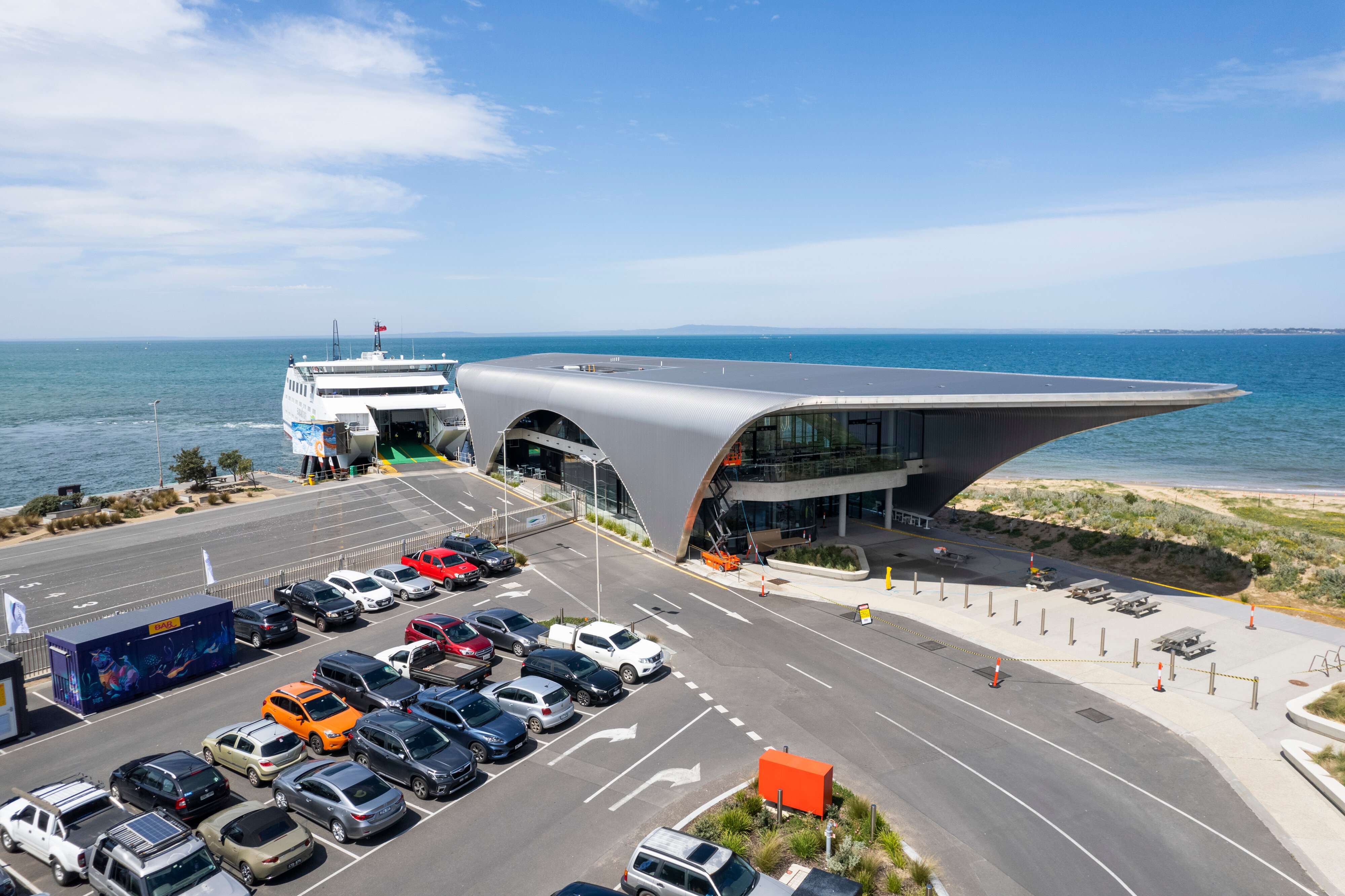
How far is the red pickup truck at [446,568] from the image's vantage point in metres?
33.9

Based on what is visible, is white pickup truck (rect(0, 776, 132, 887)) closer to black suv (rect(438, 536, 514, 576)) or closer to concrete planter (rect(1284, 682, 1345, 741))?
black suv (rect(438, 536, 514, 576))

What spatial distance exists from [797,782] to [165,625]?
20273mm

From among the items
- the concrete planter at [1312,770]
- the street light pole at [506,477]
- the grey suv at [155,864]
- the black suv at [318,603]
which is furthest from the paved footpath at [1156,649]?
the grey suv at [155,864]

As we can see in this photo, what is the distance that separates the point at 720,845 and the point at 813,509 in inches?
1129

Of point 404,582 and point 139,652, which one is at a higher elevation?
point 139,652

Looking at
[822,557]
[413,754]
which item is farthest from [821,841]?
[822,557]

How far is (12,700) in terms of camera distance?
68.7 ft

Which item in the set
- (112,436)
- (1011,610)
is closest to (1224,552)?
(1011,610)

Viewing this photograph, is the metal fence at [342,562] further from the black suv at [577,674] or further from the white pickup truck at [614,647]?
the white pickup truck at [614,647]

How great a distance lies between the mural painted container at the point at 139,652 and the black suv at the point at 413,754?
9.32m

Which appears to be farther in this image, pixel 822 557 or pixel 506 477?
pixel 506 477

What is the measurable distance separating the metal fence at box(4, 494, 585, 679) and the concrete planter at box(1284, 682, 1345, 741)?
102ft

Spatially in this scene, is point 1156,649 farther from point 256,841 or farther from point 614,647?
point 256,841

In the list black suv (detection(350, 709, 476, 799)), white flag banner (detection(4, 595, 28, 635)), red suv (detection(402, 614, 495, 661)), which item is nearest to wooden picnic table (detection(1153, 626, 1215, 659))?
black suv (detection(350, 709, 476, 799))
